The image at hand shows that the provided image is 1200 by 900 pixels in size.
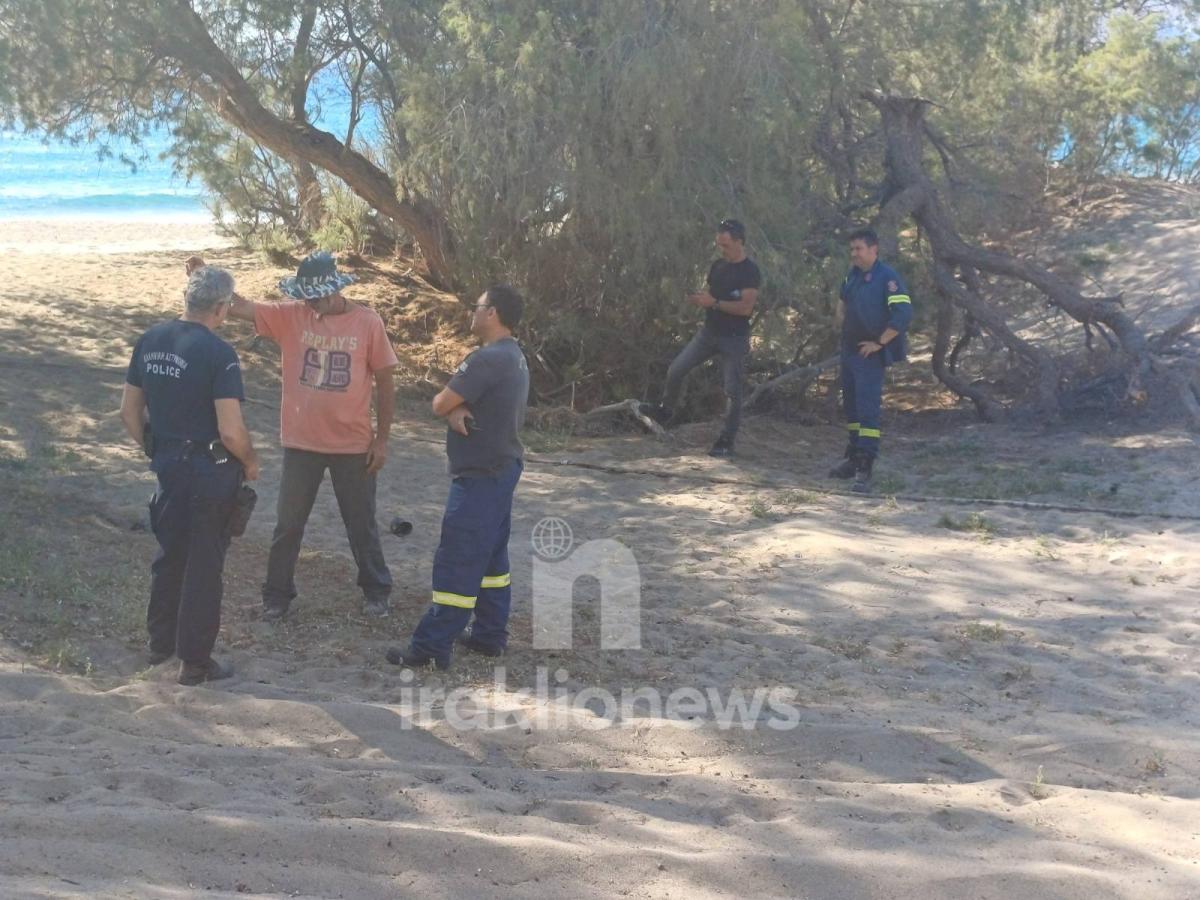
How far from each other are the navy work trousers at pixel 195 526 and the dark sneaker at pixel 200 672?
0.03 metres

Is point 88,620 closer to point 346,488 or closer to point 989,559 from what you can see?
point 346,488

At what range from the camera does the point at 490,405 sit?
5.48 meters

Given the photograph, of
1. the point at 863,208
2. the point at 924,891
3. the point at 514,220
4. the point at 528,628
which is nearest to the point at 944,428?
the point at 863,208

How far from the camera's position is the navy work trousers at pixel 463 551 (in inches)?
218

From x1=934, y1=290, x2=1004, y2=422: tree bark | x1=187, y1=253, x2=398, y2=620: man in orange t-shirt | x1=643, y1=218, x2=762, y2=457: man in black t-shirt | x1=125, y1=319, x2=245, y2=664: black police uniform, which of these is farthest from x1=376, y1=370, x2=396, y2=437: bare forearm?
x1=934, y1=290, x2=1004, y2=422: tree bark

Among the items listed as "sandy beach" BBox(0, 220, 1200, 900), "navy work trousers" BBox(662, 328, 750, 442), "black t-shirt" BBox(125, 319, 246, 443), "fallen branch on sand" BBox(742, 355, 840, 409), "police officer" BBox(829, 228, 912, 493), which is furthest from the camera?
"fallen branch on sand" BBox(742, 355, 840, 409)

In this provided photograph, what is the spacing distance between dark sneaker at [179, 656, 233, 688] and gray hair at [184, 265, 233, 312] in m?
1.39

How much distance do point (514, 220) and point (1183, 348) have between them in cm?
586

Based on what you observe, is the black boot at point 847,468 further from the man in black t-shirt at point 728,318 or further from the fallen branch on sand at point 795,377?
the fallen branch on sand at point 795,377

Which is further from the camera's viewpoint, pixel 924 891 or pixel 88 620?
pixel 88 620

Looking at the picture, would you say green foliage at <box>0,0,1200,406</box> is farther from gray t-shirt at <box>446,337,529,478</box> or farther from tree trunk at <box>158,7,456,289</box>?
gray t-shirt at <box>446,337,529,478</box>

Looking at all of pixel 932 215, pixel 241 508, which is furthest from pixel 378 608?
pixel 932 215

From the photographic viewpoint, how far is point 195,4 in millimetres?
11867

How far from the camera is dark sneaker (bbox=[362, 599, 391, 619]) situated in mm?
6410
